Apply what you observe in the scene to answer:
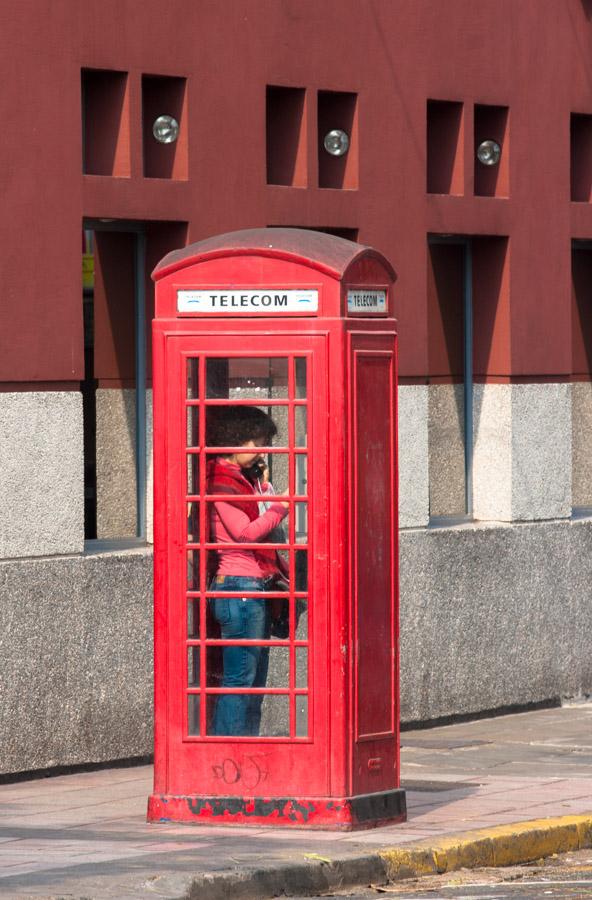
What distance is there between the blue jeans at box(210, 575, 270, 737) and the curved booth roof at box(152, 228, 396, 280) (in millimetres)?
1416

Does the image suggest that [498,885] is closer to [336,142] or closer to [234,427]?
[234,427]

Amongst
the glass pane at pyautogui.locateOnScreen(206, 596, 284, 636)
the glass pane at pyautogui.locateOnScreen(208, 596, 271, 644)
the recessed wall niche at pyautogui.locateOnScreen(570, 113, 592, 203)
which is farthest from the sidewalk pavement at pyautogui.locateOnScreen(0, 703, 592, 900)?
the recessed wall niche at pyautogui.locateOnScreen(570, 113, 592, 203)

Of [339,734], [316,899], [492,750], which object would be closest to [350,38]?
[492,750]

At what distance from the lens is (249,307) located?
1015 cm

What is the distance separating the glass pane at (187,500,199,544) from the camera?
1031 cm

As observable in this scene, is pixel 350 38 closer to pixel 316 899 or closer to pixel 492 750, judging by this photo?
pixel 492 750

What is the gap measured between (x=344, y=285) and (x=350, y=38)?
15.1 feet

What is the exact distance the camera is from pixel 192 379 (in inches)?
403

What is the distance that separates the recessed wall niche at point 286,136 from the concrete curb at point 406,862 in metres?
4.84

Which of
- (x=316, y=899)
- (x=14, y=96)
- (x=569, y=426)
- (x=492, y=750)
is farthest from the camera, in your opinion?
(x=569, y=426)

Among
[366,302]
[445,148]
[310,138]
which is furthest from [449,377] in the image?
[366,302]

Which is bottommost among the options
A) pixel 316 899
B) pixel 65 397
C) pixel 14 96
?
pixel 316 899

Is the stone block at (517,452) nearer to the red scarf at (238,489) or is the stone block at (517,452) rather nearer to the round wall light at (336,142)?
the round wall light at (336,142)

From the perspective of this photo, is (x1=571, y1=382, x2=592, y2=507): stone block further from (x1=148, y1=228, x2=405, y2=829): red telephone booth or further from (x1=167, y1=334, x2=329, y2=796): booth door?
(x1=167, y1=334, x2=329, y2=796): booth door
